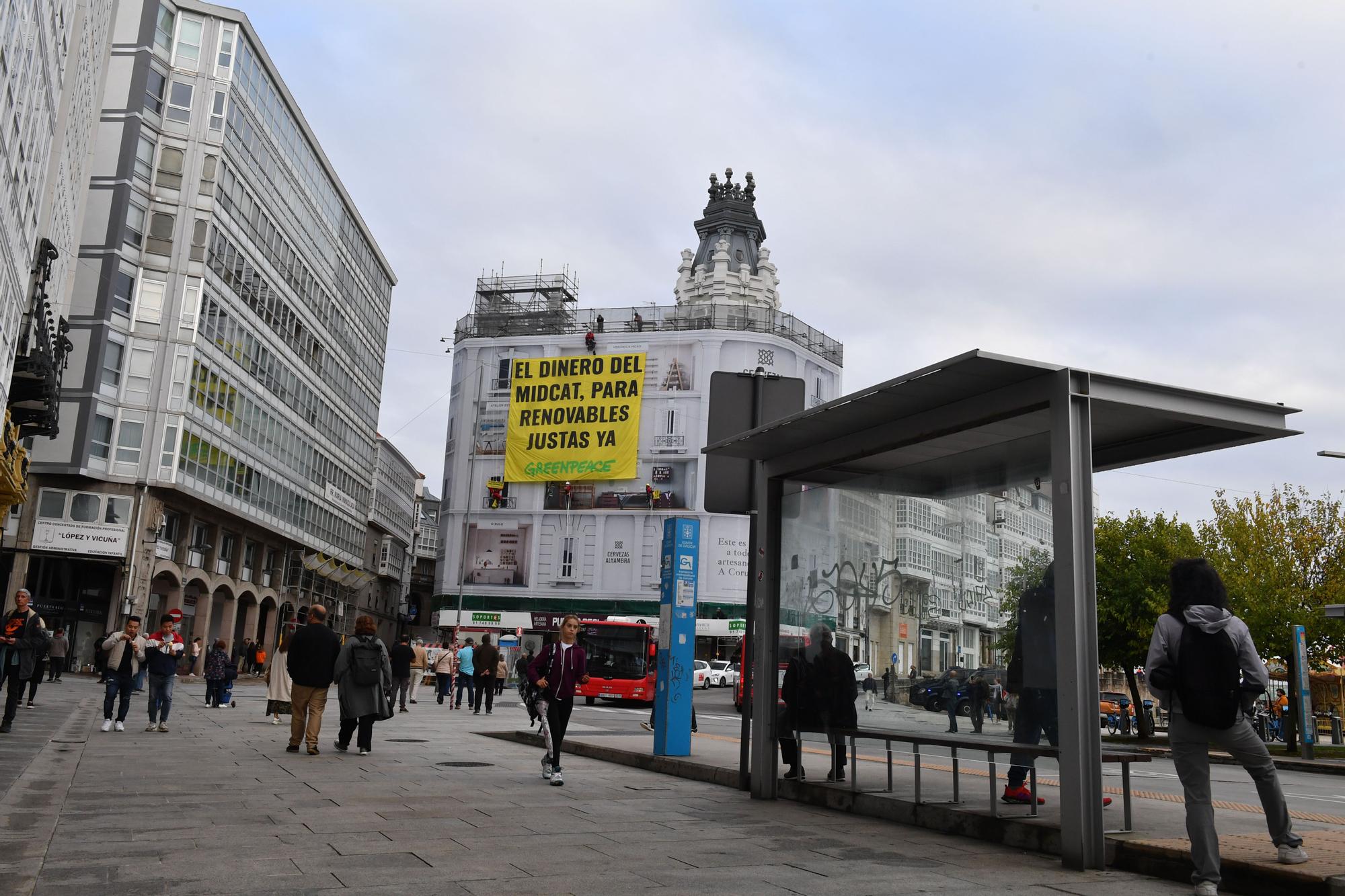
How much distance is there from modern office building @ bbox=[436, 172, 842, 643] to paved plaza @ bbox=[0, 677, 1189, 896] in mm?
53860

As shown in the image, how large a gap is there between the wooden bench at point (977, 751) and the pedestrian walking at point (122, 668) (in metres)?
11.1

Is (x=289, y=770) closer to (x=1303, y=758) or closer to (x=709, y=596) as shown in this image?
(x=1303, y=758)

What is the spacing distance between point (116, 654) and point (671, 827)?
11.5 meters

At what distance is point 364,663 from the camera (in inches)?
540

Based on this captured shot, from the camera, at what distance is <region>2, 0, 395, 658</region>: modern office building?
135 ft

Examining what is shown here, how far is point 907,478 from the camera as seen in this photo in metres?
10.3

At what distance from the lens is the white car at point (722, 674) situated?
5800 centimetres

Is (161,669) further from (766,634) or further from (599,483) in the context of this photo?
(599,483)

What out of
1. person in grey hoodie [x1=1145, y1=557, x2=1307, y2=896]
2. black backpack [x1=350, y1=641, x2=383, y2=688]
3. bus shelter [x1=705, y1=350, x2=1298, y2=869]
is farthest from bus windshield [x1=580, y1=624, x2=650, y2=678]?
person in grey hoodie [x1=1145, y1=557, x2=1307, y2=896]

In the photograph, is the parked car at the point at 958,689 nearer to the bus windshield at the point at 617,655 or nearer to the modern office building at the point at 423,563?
the bus windshield at the point at 617,655

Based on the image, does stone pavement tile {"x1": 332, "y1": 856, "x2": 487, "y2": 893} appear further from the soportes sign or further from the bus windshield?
the soportes sign

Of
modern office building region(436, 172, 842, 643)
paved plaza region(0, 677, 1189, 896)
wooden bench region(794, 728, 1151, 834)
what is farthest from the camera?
modern office building region(436, 172, 842, 643)

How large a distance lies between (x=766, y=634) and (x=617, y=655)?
28034 mm

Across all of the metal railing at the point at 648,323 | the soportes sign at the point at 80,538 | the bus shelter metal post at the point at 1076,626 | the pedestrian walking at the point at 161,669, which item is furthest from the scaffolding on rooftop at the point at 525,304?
the bus shelter metal post at the point at 1076,626
